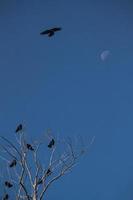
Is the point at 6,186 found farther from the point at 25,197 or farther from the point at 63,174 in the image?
the point at 63,174

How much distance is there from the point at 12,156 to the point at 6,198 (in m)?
1.02

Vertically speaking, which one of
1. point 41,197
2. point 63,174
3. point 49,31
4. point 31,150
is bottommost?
point 41,197

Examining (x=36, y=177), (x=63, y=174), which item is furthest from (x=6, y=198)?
(x=63, y=174)

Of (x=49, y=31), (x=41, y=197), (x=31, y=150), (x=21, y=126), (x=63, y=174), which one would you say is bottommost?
(x=41, y=197)

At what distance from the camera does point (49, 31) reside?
7141 mm

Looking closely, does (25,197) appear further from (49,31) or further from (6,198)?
(49,31)

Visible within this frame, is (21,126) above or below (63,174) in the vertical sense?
above

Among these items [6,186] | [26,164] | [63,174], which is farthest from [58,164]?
[6,186]

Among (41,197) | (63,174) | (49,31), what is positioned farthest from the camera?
(63,174)

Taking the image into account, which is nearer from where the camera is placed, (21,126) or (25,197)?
(25,197)

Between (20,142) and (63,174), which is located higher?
(20,142)

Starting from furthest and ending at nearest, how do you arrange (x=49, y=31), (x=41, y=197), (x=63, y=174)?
(x=63, y=174), (x=41, y=197), (x=49, y=31)

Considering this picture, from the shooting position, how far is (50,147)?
8820mm

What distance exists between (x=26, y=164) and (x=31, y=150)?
0.47m
